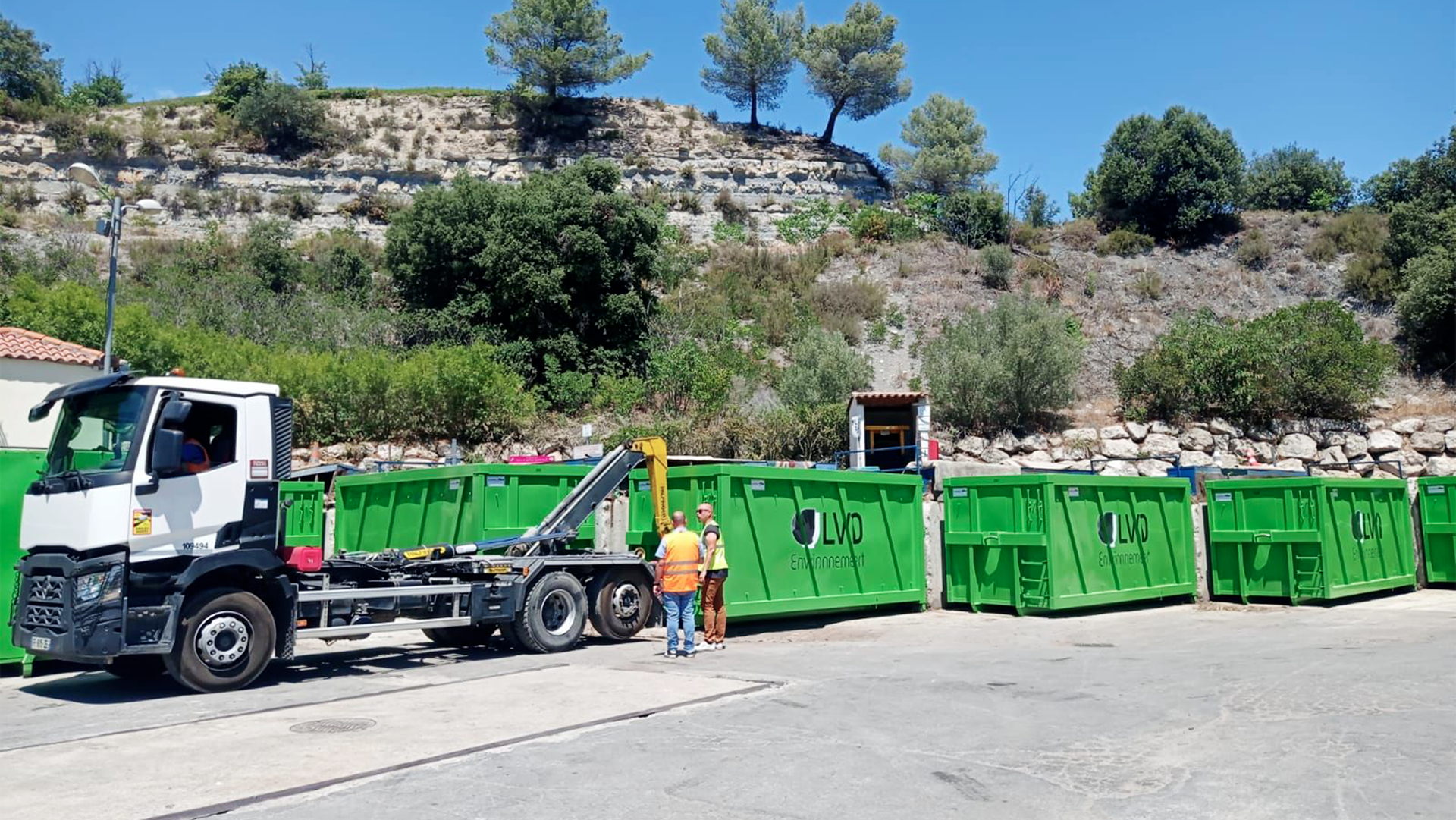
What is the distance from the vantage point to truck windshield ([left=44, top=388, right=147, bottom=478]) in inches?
365

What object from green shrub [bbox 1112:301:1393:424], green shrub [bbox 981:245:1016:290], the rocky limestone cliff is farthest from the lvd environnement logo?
the rocky limestone cliff

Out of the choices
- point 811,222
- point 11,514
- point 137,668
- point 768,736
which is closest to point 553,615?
point 137,668

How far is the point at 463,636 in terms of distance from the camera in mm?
13453

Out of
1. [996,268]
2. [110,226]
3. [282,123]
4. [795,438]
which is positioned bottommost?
[795,438]

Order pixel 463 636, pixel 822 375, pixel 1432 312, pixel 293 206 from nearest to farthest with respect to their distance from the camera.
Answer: pixel 463 636 → pixel 822 375 → pixel 1432 312 → pixel 293 206

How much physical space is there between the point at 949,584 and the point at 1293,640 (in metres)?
4.89

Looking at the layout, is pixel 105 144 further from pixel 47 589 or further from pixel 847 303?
pixel 47 589

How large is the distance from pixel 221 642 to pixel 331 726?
7.40 ft

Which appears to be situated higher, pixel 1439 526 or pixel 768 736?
pixel 1439 526

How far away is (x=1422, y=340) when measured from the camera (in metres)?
35.9

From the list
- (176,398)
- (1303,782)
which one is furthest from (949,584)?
(176,398)

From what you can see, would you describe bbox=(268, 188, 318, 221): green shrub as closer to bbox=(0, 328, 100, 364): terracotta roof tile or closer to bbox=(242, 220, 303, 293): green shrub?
bbox=(242, 220, 303, 293): green shrub

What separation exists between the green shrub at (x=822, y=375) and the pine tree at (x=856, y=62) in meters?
36.1

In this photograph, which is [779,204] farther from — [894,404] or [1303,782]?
[1303,782]
